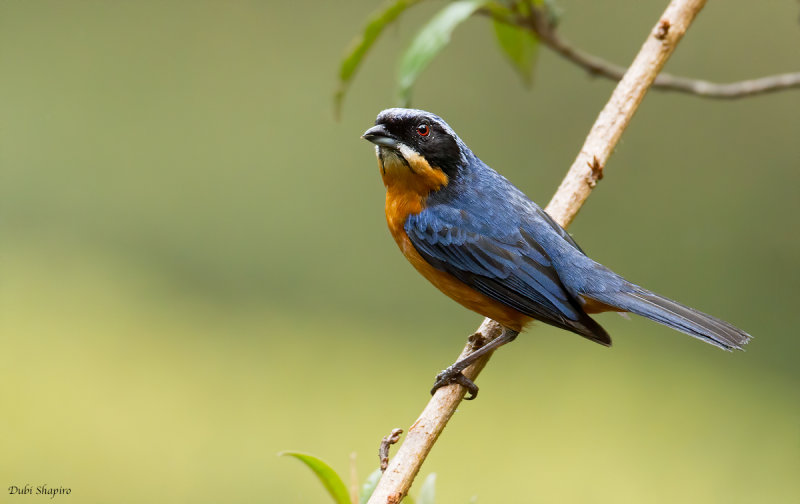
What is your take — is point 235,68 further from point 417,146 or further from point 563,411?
point 417,146

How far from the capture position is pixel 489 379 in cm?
734

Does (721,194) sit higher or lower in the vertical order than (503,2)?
higher

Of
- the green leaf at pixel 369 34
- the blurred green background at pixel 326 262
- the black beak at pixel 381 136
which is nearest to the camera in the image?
the black beak at pixel 381 136

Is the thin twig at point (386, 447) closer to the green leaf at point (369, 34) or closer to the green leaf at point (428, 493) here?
the green leaf at point (428, 493)

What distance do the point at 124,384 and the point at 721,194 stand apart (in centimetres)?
538

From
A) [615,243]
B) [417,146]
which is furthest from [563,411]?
[417,146]

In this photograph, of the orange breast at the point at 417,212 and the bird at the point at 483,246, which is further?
the orange breast at the point at 417,212

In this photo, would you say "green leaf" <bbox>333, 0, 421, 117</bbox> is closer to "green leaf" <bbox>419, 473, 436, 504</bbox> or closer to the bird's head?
the bird's head

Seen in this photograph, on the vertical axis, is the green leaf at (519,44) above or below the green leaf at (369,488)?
above

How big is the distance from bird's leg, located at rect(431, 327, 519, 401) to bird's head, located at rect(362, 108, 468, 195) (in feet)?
2.32

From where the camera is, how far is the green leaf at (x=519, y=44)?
14.0 feet

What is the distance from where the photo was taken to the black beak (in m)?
3.52

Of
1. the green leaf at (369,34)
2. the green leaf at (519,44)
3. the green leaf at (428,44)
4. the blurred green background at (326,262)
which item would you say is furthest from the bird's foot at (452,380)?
the blurred green background at (326,262)

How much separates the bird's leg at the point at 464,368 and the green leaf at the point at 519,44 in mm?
1404
